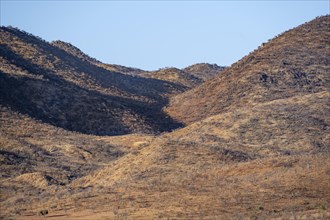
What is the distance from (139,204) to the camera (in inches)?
1022

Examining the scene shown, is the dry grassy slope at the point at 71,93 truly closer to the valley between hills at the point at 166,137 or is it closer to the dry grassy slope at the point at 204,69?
the valley between hills at the point at 166,137

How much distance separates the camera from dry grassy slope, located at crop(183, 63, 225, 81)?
12475cm

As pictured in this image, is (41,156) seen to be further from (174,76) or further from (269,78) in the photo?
(174,76)

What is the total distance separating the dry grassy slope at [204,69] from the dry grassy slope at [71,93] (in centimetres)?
3402

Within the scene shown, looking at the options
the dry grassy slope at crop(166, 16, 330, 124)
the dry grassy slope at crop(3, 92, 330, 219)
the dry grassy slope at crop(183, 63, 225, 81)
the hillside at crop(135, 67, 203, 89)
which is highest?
the dry grassy slope at crop(183, 63, 225, 81)

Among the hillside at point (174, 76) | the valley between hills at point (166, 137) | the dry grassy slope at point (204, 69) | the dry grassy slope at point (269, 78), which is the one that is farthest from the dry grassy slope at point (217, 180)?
the dry grassy slope at point (204, 69)

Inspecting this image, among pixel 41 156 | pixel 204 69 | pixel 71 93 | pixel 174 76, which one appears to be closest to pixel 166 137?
pixel 41 156

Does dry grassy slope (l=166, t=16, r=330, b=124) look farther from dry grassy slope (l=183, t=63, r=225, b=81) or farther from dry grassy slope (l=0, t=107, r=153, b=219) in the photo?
dry grassy slope (l=183, t=63, r=225, b=81)

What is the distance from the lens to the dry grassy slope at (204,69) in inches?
4911

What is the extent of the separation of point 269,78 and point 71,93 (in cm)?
1975

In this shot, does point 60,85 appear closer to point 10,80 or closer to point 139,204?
point 10,80

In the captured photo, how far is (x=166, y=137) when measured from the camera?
1820 inches

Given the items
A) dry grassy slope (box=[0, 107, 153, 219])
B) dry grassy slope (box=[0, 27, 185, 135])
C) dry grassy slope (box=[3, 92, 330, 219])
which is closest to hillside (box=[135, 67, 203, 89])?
dry grassy slope (box=[0, 27, 185, 135])

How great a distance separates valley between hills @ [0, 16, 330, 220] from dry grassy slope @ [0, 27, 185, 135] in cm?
19
